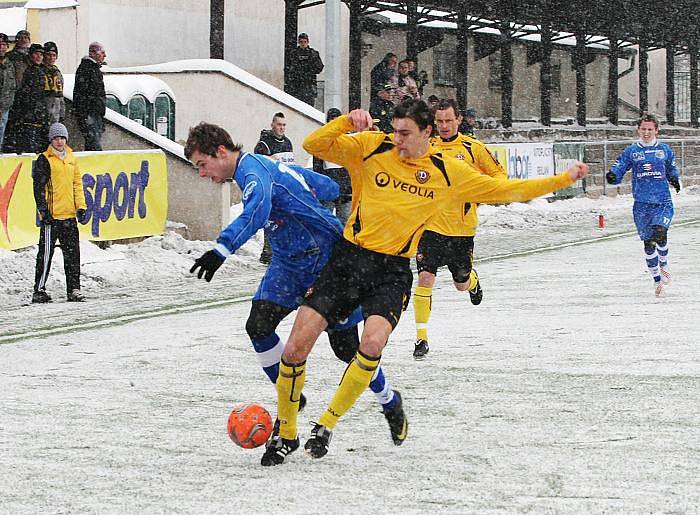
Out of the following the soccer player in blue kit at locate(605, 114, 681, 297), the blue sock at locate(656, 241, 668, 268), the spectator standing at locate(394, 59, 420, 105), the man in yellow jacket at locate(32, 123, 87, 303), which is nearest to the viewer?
the man in yellow jacket at locate(32, 123, 87, 303)

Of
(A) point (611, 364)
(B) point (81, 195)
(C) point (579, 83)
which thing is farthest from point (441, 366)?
(C) point (579, 83)

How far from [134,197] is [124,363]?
862 cm

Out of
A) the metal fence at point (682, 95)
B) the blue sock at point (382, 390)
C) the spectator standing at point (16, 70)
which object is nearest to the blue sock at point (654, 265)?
the blue sock at point (382, 390)

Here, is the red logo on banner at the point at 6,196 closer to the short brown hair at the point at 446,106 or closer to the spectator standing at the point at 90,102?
the spectator standing at the point at 90,102

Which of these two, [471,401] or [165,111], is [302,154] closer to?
[165,111]

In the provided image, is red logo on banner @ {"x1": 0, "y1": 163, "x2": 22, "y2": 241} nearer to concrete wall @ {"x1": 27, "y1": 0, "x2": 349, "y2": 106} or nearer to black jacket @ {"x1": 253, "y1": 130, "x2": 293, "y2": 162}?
black jacket @ {"x1": 253, "y1": 130, "x2": 293, "y2": 162}

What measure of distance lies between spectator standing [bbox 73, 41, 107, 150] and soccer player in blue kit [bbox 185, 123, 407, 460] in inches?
481

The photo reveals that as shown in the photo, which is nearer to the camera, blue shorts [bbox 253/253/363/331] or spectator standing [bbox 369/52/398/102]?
blue shorts [bbox 253/253/363/331]

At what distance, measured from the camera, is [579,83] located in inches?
1619

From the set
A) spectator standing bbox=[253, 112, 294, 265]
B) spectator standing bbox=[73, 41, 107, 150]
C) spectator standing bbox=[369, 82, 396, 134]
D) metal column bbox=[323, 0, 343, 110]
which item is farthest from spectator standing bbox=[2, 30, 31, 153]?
spectator standing bbox=[369, 82, 396, 134]

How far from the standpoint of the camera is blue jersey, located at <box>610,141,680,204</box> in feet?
49.0

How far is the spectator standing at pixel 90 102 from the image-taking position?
63.1 feet

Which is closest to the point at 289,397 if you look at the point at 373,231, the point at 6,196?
the point at 373,231

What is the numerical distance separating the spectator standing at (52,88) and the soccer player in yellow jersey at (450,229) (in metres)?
8.14
